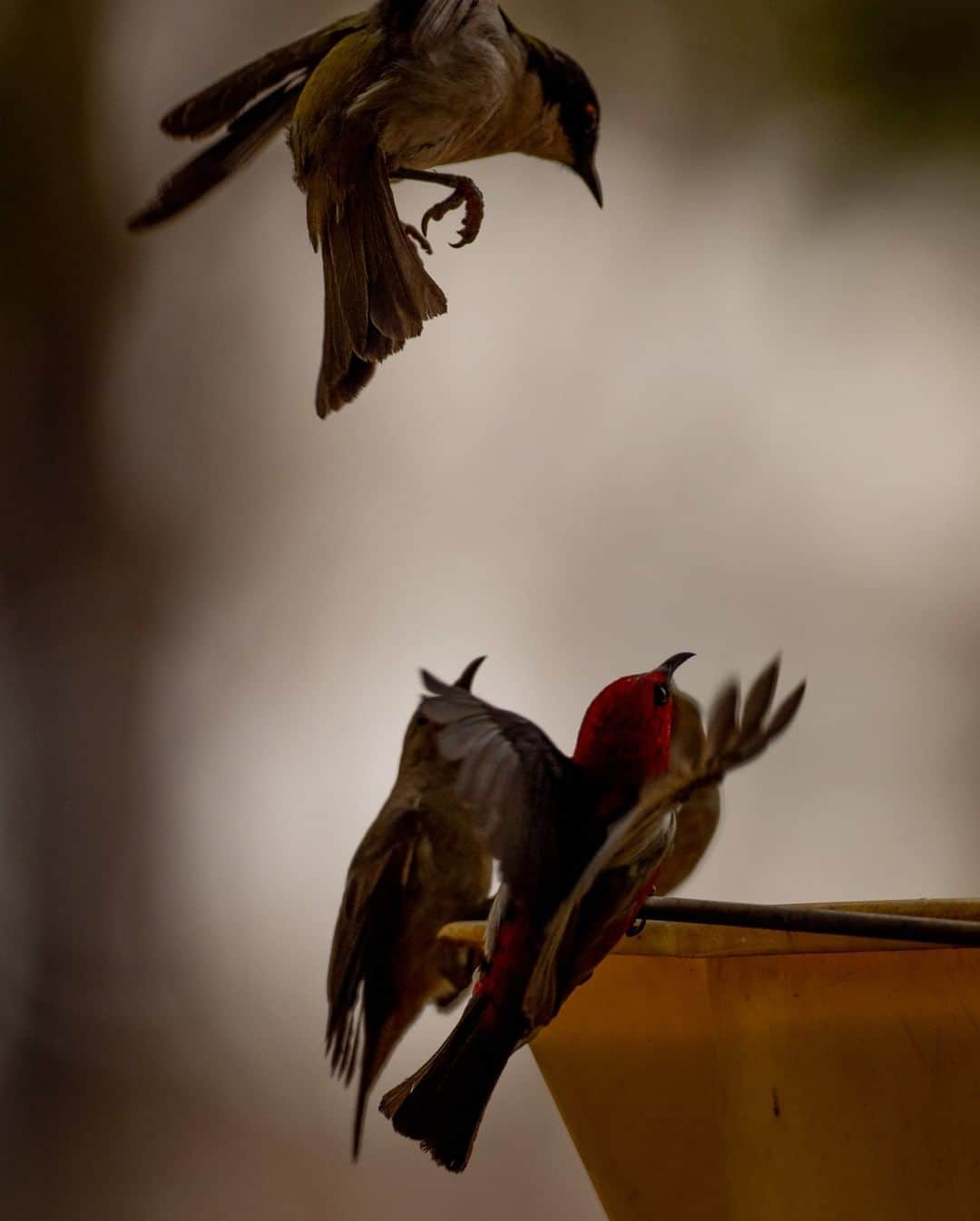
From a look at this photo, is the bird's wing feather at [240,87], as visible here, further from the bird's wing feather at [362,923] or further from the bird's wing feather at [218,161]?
the bird's wing feather at [362,923]

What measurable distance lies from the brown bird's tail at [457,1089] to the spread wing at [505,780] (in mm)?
214

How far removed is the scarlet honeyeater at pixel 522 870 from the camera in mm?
993

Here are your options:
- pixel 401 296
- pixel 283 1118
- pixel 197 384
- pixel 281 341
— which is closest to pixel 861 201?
pixel 281 341

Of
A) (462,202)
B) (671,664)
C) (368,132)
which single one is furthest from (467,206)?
(671,664)

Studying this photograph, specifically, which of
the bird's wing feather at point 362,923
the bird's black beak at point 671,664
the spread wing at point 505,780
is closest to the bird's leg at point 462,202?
the bird's black beak at point 671,664

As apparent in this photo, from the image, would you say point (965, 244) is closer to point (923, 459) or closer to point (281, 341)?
point (923, 459)

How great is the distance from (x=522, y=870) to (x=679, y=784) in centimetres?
11

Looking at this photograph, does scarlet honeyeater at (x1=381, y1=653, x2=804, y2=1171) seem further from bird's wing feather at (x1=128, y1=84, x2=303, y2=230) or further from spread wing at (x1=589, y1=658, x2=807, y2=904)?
bird's wing feather at (x1=128, y1=84, x2=303, y2=230)

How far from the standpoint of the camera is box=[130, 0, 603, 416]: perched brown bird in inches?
50.3

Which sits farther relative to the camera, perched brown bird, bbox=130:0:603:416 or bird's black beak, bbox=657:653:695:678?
bird's black beak, bbox=657:653:695:678

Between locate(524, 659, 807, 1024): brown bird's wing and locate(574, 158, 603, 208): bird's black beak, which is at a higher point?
locate(574, 158, 603, 208): bird's black beak

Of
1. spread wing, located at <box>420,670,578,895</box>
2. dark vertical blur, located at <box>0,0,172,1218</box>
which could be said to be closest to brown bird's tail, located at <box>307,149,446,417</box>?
spread wing, located at <box>420,670,578,895</box>

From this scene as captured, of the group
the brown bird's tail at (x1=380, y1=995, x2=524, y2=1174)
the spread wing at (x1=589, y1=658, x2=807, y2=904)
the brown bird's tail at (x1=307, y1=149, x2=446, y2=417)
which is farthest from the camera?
the brown bird's tail at (x1=307, y1=149, x2=446, y2=417)

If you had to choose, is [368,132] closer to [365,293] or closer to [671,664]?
[365,293]
